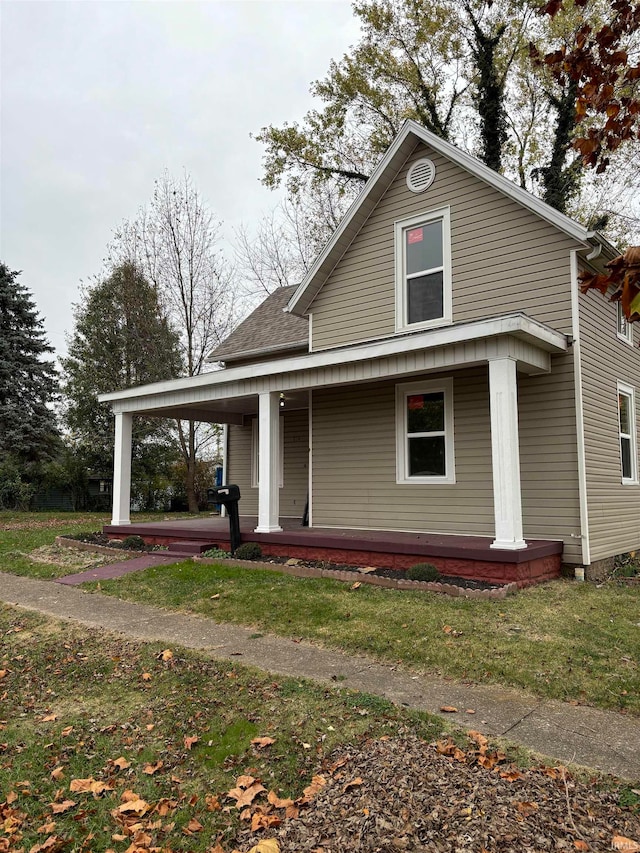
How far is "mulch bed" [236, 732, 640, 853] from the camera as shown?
2469 mm

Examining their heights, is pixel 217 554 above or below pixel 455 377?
below

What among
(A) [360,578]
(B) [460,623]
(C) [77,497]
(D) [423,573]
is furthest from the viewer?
(C) [77,497]

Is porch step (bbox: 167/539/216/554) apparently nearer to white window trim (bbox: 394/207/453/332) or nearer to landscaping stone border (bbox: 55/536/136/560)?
landscaping stone border (bbox: 55/536/136/560)

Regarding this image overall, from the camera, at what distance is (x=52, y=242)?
25.9m

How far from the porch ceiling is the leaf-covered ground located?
503 cm

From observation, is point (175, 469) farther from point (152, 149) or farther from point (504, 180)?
point (504, 180)

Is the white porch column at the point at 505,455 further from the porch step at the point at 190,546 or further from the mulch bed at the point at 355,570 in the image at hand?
the porch step at the point at 190,546

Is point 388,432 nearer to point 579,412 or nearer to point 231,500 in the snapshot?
point 231,500

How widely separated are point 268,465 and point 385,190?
17.9ft

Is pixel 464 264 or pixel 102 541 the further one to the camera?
pixel 102 541

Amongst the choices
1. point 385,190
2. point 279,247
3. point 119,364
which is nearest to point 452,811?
point 385,190

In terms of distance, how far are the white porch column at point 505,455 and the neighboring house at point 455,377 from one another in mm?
17

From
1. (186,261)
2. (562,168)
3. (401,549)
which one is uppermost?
(562,168)

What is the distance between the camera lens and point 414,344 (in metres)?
8.27
